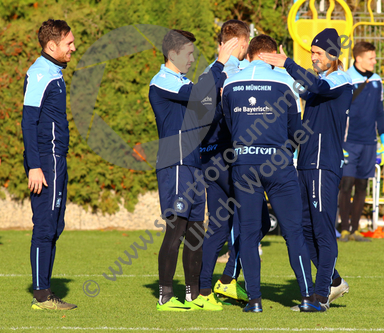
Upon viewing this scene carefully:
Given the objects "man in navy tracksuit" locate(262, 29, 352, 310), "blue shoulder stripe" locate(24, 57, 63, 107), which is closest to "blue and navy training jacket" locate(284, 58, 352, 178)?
"man in navy tracksuit" locate(262, 29, 352, 310)

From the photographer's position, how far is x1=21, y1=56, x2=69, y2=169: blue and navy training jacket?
4449 mm

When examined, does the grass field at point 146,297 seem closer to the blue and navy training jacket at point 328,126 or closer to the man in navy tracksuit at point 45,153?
the man in navy tracksuit at point 45,153

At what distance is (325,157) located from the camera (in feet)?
15.0

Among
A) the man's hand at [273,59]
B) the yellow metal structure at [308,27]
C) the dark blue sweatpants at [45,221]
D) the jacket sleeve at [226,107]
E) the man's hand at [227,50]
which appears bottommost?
the dark blue sweatpants at [45,221]

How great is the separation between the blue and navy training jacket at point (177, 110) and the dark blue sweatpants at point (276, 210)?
0.45 m

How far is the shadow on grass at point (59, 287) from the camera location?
5.18 metres

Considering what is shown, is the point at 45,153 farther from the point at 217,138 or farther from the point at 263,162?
the point at 263,162

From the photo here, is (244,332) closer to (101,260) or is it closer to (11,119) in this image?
(101,260)

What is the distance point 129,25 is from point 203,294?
640 cm

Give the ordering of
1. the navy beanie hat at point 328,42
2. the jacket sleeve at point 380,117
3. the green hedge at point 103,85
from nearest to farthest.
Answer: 1. the navy beanie hat at point 328,42
2. the jacket sleeve at point 380,117
3. the green hedge at point 103,85

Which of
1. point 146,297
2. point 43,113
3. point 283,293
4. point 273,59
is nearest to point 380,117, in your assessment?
point 283,293

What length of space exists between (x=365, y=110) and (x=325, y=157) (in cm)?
485

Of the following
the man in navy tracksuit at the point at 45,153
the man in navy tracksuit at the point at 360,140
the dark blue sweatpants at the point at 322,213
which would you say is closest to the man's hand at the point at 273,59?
the dark blue sweatpants at the point at 322,213

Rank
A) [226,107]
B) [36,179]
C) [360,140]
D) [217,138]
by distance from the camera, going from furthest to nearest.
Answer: [360,140], [217,138], [226,107], [36,179]
